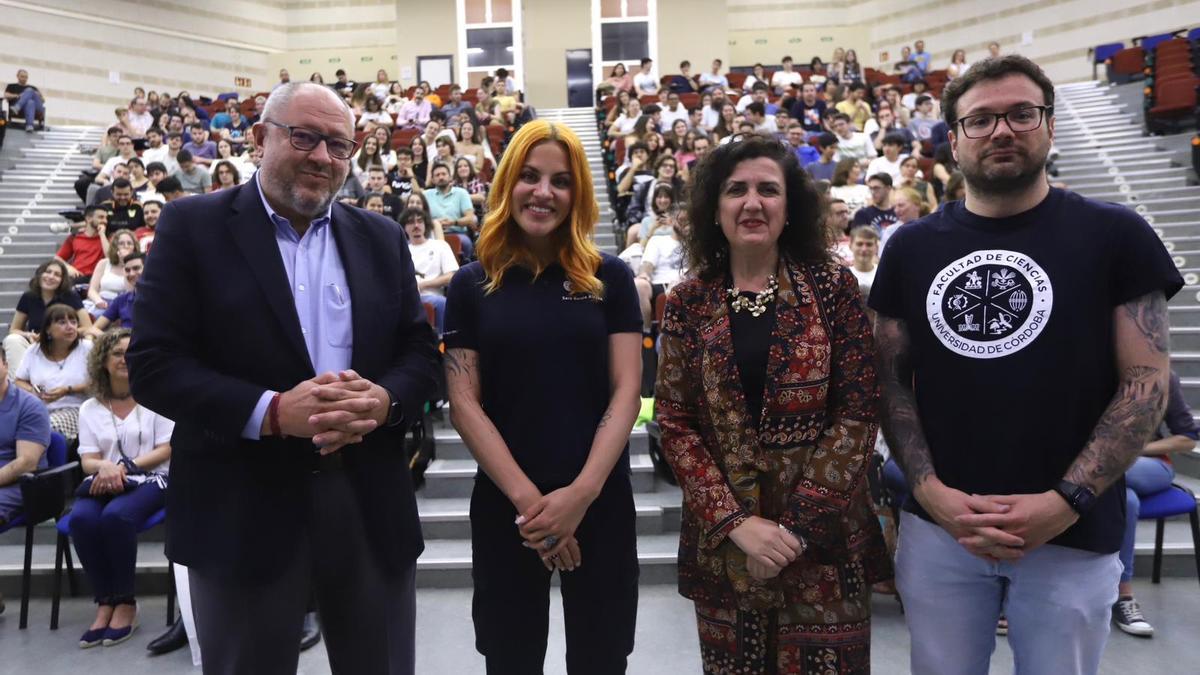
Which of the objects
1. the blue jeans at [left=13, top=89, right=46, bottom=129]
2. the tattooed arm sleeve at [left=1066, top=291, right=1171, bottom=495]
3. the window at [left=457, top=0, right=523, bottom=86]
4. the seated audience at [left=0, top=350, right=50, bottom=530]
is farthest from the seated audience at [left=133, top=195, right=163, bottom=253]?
the window at [left=457, top=0, right=523, bottom=86]

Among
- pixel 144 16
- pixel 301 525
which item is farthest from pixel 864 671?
pixel 144 16

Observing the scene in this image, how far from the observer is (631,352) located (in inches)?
73.1

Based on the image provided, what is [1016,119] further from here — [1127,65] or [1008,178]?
[1127,65]

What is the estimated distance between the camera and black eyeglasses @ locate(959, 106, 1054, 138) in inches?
61.4

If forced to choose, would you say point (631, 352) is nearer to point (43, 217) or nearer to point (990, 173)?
point (990, 173)

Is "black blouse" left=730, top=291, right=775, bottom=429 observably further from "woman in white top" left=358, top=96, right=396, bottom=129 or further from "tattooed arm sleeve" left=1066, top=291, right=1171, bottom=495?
"woman in white top" left=358, top=96, right=396, bottom=129

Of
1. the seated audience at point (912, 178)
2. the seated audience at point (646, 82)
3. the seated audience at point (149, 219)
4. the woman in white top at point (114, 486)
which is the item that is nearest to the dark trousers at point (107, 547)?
the woman in white top at point (114, 486)

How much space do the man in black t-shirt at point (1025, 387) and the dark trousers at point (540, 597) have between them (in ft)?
2.13

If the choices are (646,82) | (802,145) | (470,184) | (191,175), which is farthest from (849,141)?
(191,175)

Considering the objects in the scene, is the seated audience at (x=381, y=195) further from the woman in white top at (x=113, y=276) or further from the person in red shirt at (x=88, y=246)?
the person in red shirt at (x=88, y=246)

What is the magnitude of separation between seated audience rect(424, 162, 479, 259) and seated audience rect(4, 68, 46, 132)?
9.10 meters

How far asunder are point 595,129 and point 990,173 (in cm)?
1237

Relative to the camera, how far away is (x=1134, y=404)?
1.51 metres

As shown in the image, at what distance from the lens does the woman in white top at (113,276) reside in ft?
19.7
